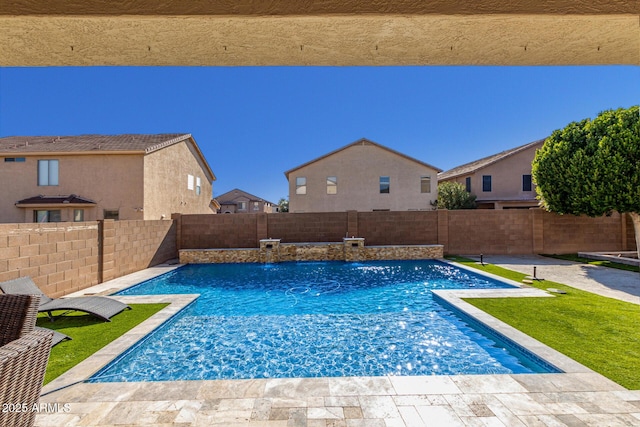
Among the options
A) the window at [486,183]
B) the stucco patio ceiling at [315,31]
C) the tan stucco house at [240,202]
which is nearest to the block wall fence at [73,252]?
the stucco patio ceiling at [315,31]

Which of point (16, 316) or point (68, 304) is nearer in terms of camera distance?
point (16, 316)

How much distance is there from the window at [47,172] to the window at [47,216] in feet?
5.92

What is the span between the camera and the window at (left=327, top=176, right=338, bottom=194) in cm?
2250

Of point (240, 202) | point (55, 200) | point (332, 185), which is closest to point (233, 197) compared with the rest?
point (240, 202)

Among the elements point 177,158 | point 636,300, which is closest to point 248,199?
point 177,158

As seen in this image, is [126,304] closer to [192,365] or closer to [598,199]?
[192,365]

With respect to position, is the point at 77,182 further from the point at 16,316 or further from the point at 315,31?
the point at 315,31

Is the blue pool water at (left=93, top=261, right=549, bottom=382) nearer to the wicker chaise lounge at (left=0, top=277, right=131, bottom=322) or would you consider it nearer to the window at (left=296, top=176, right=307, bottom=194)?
the wicker chaise lounge at (left=0, top=277, right=131, bottom=322)

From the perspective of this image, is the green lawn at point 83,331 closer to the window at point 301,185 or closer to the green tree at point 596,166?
the green tree at point 596,166

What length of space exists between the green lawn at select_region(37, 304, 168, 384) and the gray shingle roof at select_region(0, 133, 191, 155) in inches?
499

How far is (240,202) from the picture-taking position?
4838 cm

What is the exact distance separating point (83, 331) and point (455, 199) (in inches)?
926

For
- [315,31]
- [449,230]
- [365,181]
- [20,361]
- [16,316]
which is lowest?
[20,361]

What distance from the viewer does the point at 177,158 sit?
777 inches
